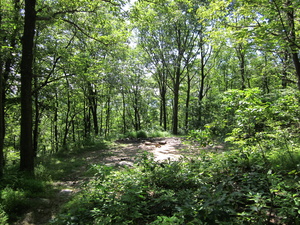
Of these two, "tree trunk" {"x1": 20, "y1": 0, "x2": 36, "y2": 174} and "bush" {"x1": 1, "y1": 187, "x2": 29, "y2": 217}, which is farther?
"tree trunk" {"x1": 20, "y1": 0, "x2": 36, "y2": 174}

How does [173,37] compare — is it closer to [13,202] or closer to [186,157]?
[186,157]

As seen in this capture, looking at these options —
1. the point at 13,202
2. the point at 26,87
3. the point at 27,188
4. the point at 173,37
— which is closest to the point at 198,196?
the point at 13,202

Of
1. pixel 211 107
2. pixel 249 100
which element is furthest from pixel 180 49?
pixel 249 100

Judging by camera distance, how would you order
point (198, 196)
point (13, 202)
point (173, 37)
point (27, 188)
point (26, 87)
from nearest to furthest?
point (198, 196) → point (13, 202) → point (27, 188) → point (26, 87) → point (173, 37)

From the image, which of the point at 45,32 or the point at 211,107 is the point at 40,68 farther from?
the point at 211,107

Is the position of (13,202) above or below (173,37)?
below

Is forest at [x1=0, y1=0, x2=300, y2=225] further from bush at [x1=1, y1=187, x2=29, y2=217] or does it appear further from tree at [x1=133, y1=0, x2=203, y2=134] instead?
tree at [x1=133, y1=0, x2=203, y2=134]

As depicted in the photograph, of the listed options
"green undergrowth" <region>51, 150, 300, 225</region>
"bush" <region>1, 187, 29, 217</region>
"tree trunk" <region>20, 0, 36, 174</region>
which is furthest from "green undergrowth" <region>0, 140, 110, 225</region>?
"green undergrowth" <region>51, 150, 300, 225</region>

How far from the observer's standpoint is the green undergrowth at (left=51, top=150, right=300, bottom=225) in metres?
2.42

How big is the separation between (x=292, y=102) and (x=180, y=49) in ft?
→ 43.7

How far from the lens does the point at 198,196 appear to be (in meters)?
2.98

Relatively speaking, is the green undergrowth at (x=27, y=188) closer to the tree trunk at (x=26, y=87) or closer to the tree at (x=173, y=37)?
the tree trunk at (x=26, y=87)

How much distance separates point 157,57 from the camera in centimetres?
1827

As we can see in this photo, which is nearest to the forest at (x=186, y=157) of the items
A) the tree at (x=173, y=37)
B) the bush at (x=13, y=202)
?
the bush at (x=13, y=202)
